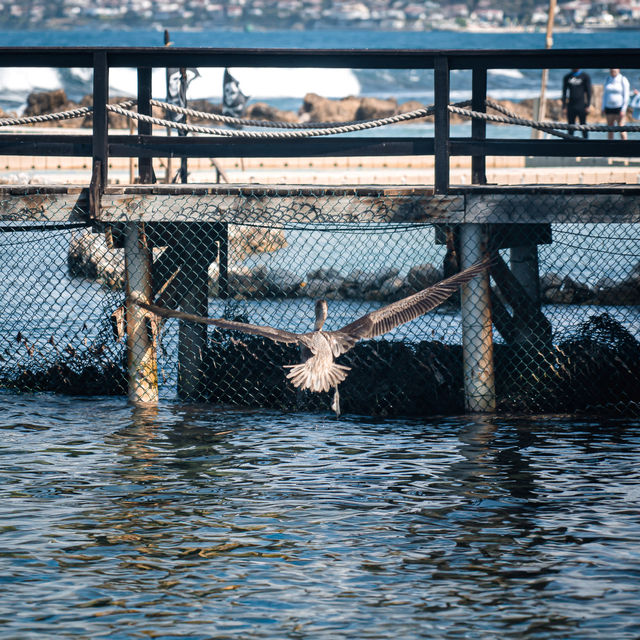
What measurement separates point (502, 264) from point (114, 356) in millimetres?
3884

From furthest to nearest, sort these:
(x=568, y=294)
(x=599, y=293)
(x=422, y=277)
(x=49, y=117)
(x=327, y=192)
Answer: (x=422, y=277) → (x=568, y=294) → (x=599, y=293) → (x=327, y=192) → (x=49, y=117)

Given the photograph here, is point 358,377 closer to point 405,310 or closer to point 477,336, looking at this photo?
point 477,336

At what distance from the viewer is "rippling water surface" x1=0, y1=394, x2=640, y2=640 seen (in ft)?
18.7

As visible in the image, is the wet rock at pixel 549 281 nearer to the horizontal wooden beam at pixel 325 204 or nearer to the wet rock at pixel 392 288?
the wet rock at pixel 392 288

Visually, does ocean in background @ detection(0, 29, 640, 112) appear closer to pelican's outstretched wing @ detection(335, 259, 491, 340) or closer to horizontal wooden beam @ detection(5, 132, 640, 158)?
horizontal wooden beam @ detection(5, 132, 640, 158)

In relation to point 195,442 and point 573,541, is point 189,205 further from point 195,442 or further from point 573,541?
point 573,541

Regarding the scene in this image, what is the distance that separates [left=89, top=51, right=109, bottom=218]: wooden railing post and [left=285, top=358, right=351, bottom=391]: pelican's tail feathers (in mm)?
2372

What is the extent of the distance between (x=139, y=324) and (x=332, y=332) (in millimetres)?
2164

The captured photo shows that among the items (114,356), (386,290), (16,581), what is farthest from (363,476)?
(386,290)

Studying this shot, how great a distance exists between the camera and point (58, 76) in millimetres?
98312

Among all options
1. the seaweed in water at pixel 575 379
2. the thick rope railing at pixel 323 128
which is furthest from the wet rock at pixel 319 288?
the thick rope railing at pixel 323 128

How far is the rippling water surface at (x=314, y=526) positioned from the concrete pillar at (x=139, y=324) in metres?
0.35

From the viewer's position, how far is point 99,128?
9180 mm

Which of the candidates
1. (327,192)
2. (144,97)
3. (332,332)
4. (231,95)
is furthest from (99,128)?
(231,95)
